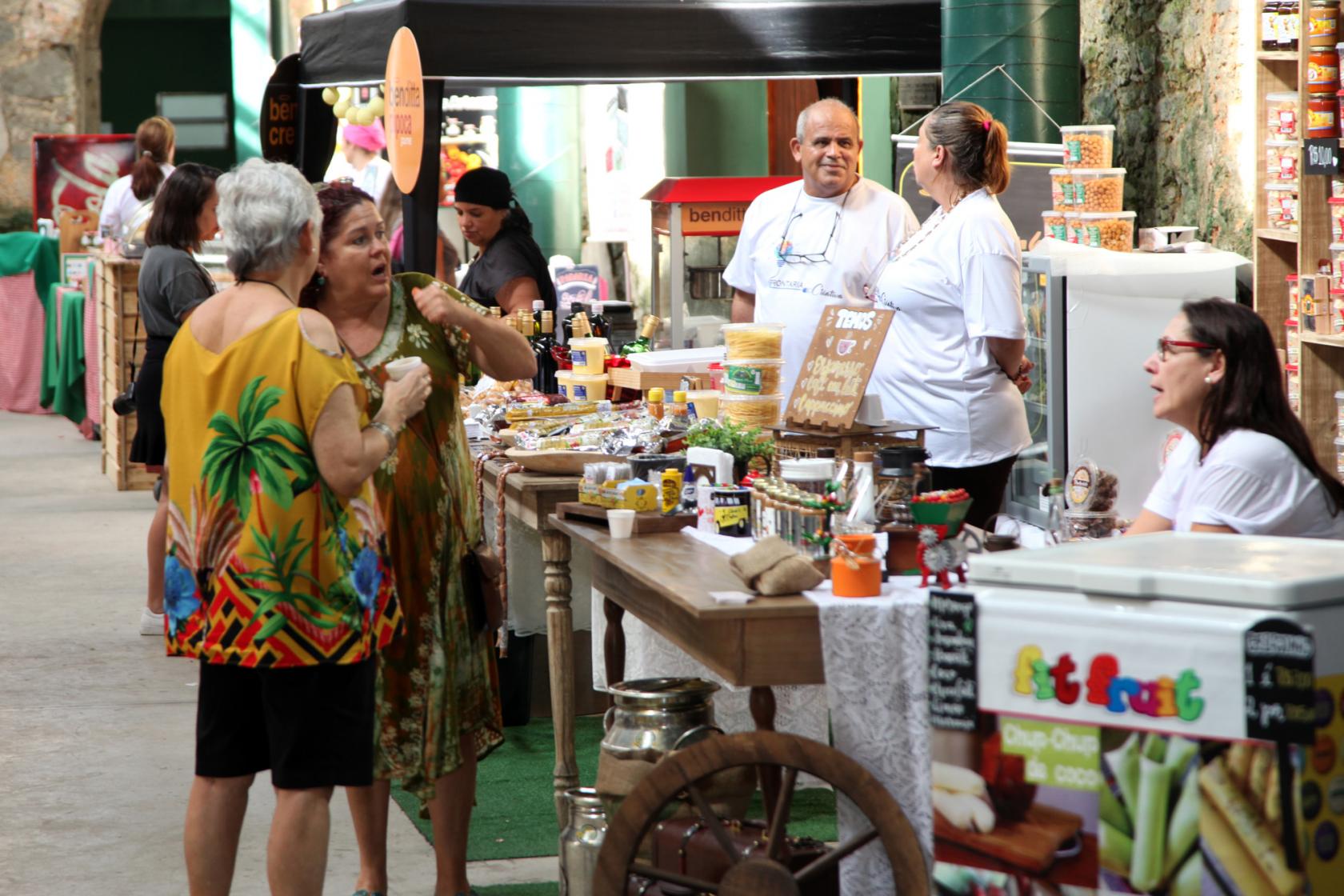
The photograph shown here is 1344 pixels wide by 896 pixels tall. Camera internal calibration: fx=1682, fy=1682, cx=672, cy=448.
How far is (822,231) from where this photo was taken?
4906 millimetres

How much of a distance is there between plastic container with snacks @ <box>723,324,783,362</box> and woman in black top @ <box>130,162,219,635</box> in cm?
283

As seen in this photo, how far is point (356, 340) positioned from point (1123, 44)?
410cm

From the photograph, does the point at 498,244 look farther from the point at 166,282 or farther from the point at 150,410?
the point at 150,410

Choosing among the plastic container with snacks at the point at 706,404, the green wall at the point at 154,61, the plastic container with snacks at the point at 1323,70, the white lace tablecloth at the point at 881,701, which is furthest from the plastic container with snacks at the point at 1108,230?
the green wall at the point at 154,61

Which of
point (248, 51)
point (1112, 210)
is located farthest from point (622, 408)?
point (248, 51)

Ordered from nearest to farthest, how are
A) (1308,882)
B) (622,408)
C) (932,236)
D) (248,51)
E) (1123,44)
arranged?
(1308,882)
(932,236)
(622,408)
(1123,44)
(248,51)

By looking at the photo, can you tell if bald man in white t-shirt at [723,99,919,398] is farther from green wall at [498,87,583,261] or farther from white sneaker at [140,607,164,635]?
green wall at [498,87,583,261]

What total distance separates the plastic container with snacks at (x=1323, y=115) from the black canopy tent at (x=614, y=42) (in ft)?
6.89

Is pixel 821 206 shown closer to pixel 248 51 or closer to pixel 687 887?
pixel 687 887

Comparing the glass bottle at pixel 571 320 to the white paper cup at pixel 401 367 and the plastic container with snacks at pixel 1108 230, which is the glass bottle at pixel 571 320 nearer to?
the plastic container with snacks at pixel 1108 230

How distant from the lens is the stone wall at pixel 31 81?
50.2 feet

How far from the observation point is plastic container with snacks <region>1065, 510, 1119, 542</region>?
3.15 metres

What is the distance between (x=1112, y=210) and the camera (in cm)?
566

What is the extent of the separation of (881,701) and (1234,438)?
2.48ft
